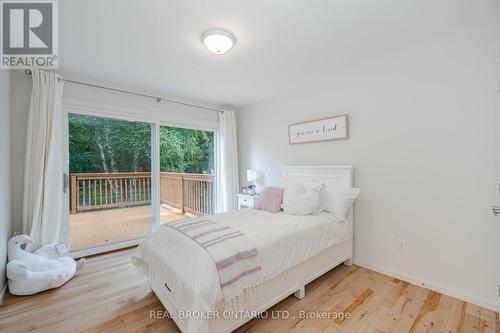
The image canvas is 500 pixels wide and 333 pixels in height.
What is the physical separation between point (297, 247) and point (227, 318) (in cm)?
78

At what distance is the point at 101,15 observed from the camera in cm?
168

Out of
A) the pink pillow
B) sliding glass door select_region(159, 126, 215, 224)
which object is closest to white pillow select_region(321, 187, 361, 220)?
the pink pillow

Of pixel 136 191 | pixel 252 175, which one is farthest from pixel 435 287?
pixel 136 191

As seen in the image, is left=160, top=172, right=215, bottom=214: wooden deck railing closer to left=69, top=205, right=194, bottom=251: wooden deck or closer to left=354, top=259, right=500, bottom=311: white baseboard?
left=69, top=205, right=194, bottom=251: wooden deck

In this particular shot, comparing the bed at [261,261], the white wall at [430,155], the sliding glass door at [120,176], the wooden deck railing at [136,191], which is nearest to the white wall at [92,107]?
the sliding glass door at [120,176]

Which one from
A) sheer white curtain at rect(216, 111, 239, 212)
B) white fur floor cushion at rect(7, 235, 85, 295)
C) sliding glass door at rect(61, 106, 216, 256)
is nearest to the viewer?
white fur floor cushion at rect(7, 235, 85, 295)

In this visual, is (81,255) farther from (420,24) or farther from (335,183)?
(420,24)

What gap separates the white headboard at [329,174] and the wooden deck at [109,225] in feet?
7.45

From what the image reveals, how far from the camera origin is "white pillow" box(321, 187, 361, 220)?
2.42m

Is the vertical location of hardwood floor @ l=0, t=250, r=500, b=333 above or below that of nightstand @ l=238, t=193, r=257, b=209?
below

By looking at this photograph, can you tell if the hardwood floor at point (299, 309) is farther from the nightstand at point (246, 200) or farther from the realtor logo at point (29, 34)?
the realtor logo at point (29, 34)

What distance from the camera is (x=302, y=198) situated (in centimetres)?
246

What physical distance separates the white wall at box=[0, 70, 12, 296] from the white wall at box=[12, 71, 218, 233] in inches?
5.1

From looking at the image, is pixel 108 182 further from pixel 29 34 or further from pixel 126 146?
pixel 29 34
